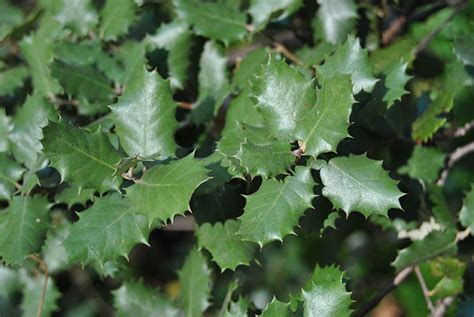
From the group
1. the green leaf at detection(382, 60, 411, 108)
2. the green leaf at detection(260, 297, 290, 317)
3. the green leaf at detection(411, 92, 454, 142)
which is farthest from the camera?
the green leaf at detection(411, 92, 454, 142)

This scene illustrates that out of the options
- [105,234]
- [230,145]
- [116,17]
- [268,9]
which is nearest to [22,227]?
[105,234]

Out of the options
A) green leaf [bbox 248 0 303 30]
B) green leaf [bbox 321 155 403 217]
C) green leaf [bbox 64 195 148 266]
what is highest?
green leaf [bbox 248 0 303 30]

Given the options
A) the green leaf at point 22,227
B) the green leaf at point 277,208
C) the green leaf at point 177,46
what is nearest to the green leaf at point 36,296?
the green leaf at point 22,227

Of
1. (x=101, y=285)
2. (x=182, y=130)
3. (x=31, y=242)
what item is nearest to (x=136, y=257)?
(x=101, y=285)

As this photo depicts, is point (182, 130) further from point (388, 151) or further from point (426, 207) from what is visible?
point (426, 207)

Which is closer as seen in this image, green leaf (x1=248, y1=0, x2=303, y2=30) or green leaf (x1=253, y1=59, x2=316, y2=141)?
green leaf (x1=253, y1=59, x2=316, y2=141)

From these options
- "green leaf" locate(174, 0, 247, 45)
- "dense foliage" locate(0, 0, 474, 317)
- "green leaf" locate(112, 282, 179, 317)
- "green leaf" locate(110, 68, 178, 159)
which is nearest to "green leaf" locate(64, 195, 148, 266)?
"dense foliage" locate(0, 0, 474, 317)

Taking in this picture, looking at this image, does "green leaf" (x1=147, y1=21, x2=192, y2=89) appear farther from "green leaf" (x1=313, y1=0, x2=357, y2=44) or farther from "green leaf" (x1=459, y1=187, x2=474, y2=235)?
"green leaf" (x1=459, y1=187, x2=474, y2=235)

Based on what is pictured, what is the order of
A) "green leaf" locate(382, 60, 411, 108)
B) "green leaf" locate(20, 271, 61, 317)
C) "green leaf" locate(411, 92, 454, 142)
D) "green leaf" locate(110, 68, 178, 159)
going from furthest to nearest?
"green leaf" locate(20, 271, 61, 317) → "green leaf" locate(411, 92, 454, 142) → "green leaf" locate(382, 60, 411, 108) → "green leaf" locate(110, 68, 178, 159)
